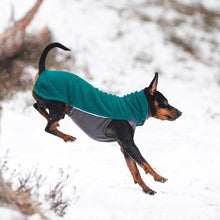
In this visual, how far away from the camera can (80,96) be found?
3.35 meters

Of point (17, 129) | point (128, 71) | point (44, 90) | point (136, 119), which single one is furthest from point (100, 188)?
point (128, 71)

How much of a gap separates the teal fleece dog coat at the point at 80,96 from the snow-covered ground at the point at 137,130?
32.5 inches

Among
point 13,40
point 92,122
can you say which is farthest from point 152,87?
point 13,40

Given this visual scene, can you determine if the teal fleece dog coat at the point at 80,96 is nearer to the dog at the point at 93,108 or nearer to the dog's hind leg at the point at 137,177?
the dog at the point at 93,108

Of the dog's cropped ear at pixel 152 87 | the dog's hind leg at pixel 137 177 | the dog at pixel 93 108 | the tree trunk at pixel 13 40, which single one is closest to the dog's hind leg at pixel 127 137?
the dog at pixel 93 108

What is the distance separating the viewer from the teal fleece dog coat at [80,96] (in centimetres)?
333

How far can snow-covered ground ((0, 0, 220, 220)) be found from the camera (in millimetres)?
3506

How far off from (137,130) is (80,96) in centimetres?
372

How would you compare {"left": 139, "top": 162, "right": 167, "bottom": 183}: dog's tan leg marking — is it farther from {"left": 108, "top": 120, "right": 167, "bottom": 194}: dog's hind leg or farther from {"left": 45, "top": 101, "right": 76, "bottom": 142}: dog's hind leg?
{"left": 45, "top": 101, "right": 76, "bottom": 142}: dog's hind leg

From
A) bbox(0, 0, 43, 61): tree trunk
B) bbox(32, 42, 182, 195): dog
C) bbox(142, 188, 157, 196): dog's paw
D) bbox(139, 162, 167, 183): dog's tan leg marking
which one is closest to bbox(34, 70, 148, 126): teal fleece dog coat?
bbox(32, 42, 182, 195): dog

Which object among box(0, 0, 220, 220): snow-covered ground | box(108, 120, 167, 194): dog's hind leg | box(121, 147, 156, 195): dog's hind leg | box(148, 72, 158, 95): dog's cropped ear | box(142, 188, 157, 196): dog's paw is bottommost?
box(0, 0, 220, 220): snow-covered ground

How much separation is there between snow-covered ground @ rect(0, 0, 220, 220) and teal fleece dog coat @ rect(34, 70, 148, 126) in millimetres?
827

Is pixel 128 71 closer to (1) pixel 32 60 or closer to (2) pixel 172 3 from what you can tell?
(1) pixel 32 60

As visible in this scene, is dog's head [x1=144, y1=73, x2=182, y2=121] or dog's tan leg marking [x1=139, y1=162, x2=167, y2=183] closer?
dog's tan leg marking [x1=139, y1=162, x2=167, y2=183]
